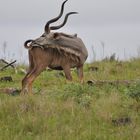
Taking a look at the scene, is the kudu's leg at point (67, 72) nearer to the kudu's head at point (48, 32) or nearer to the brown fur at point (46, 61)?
the brown fur at point (46, 61)

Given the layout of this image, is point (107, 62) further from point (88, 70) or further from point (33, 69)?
point (33, 69)

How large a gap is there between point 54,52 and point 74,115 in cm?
555

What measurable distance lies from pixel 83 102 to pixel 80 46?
5.32 m

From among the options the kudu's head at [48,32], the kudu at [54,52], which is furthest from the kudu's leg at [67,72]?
the kudu's head at [48,32]

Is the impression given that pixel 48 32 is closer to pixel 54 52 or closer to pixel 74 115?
pixel 54 52

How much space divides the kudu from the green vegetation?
294 cm

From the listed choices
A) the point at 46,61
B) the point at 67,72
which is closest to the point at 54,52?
the point at 46,61

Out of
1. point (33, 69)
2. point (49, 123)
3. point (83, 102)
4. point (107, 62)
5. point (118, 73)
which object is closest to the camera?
point (49, 123)

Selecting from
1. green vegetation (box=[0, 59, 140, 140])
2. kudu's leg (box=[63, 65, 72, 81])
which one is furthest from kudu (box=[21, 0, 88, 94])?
green vegetation (box=[0, 59, 140, 140])

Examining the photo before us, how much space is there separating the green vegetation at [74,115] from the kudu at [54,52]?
9.64ft

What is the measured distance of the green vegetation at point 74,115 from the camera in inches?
364

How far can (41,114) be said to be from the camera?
32.9 ft

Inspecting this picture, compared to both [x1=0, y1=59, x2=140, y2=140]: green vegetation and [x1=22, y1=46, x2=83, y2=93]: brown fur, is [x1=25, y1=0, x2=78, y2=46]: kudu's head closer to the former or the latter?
[x1=22, y1=46, x2=83, y2=93]: brown fur

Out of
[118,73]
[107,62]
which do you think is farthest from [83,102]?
[107,62]
